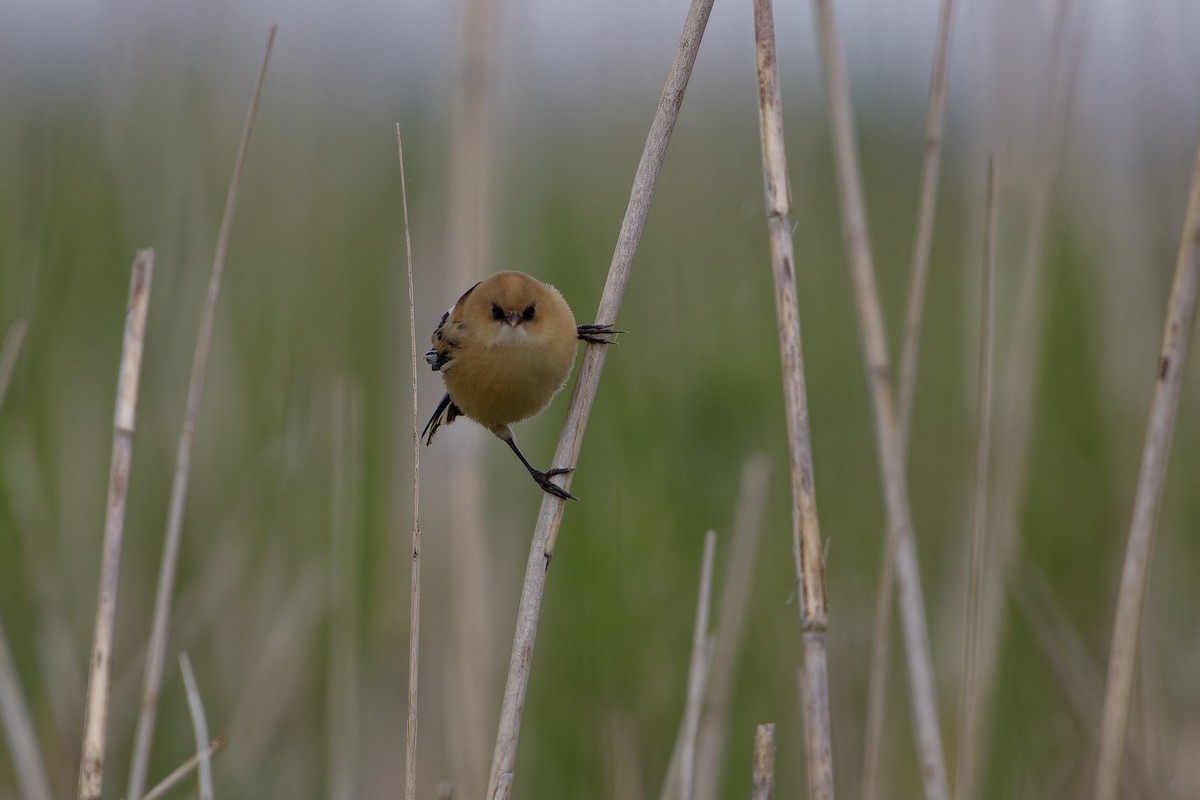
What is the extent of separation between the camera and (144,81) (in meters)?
2.73

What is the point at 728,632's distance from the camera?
7.54ft

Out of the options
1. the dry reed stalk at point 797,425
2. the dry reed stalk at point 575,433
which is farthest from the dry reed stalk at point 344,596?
the dry reed stalk at point 797,425

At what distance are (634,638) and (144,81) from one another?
1.73 metres

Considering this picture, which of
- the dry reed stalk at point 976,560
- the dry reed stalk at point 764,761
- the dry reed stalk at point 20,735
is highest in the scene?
the dry reed stalk at point 976,560

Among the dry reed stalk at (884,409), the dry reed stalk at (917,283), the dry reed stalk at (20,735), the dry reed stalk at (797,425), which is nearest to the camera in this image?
the dry reed stalk at (797,425)

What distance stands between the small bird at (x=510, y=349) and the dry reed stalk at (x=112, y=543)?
66 cm

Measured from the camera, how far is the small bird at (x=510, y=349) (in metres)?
2.16

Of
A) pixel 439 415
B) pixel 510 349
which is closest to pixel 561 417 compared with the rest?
pixel 439 415

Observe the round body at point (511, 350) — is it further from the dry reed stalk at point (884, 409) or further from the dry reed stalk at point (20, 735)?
the dry reed stalk at point (20, 735)

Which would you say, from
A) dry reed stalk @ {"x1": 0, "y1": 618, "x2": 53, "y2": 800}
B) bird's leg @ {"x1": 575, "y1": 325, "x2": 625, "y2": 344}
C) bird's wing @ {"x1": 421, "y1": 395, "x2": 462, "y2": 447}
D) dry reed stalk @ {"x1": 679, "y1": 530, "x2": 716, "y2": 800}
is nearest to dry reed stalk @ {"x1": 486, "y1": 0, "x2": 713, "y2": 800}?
bird's leg @ {"x1": 575, "y1": 325, "x2": 625, "y2": 344}

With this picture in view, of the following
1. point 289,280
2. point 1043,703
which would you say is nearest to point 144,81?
point 289,280

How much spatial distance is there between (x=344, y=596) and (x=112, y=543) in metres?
0.70

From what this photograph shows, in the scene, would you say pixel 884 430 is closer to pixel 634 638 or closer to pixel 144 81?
pixel 634 638

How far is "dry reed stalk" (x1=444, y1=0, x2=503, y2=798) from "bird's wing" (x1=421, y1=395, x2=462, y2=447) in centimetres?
13
